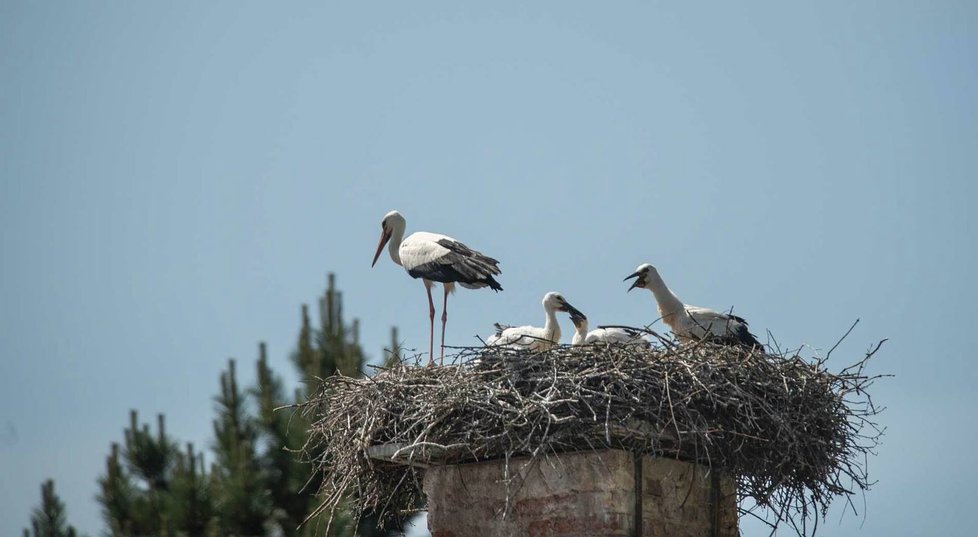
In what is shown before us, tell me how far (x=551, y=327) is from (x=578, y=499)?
2.57 m

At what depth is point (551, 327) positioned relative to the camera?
11.2m

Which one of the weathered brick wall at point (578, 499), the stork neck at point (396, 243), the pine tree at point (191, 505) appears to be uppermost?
the stork neck at point (396, 243)

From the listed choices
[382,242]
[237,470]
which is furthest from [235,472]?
[382,242]

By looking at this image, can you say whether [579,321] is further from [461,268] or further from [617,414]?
[617,414]

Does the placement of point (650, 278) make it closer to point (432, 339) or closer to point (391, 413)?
point (432, 339)

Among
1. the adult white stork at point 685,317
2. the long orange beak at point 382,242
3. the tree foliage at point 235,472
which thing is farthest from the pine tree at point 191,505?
the adult white stork at point 685,317

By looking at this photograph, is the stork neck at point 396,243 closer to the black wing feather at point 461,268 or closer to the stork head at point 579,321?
the black wing feather at point 461,268

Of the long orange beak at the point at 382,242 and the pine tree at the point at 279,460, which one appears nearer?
the long orange beak at the point at 382,242

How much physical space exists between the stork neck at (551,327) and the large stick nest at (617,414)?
153 centimetres

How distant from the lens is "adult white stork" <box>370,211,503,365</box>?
11.1 metres

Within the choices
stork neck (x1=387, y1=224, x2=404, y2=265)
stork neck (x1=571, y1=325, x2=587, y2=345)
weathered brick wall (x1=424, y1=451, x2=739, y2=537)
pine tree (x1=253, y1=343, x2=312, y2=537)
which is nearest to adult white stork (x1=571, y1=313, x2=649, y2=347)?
stork neck (x1=571, y1=325, x2=587, y2=345)

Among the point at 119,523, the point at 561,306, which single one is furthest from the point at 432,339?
the point at 119,523

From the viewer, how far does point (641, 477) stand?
8906mm

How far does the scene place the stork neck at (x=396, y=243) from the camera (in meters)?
12.2
